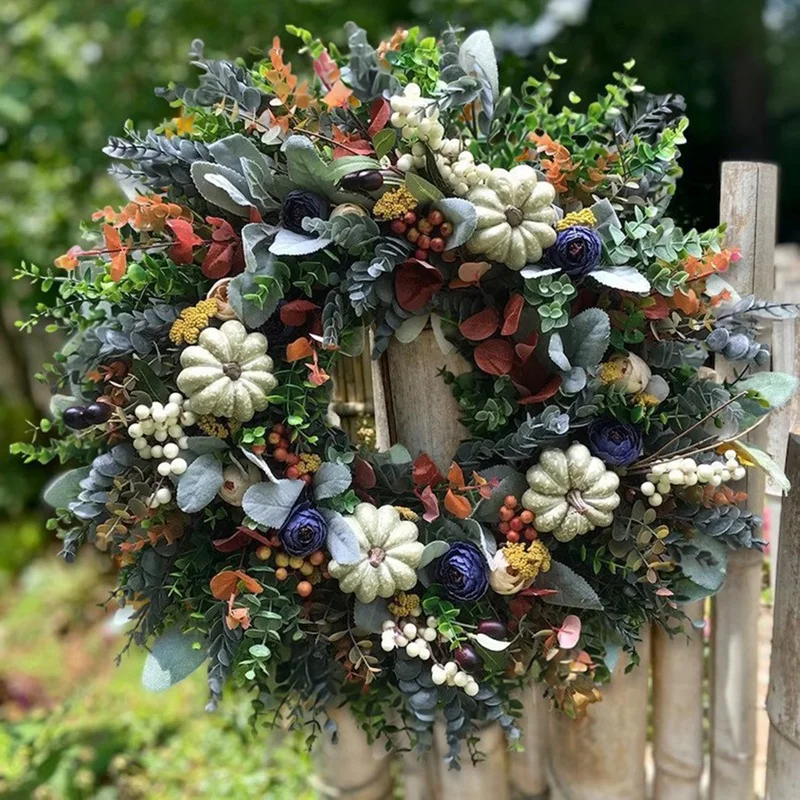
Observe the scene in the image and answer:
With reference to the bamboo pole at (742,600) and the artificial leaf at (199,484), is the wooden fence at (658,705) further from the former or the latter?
the artificial leaf at (199,484)

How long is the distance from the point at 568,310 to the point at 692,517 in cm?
32

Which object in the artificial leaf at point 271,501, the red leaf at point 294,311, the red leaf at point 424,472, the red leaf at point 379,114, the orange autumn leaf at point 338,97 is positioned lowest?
the red leaf at point 424,472

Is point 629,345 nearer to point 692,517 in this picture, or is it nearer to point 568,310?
point 568,310

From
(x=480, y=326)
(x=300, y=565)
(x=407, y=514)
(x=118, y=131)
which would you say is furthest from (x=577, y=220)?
(x=118, y=131)

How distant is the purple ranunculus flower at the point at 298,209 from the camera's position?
2.96ft

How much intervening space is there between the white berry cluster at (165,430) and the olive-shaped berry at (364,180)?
0.31 meters

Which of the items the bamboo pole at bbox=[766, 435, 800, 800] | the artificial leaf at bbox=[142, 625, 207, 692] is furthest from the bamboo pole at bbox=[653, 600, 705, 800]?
the artificial leaf at bbox=[142, 625, 207, 692]

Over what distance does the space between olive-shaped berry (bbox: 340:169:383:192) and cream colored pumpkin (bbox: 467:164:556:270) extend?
11cm

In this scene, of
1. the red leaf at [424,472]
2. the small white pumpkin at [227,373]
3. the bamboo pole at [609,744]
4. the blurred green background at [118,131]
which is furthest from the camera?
the blurred green background at [118,131]

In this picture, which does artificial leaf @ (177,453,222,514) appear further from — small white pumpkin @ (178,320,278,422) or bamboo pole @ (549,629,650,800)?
bamboo pole @ (549,629,650,800)

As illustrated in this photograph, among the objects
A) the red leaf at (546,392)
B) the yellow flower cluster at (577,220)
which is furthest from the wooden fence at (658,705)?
the yellow flower cluster at (577,220)

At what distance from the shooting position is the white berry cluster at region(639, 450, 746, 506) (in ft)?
3.03

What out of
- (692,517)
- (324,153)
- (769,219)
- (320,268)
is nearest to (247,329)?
(320,268)

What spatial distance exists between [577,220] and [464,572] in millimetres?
431
